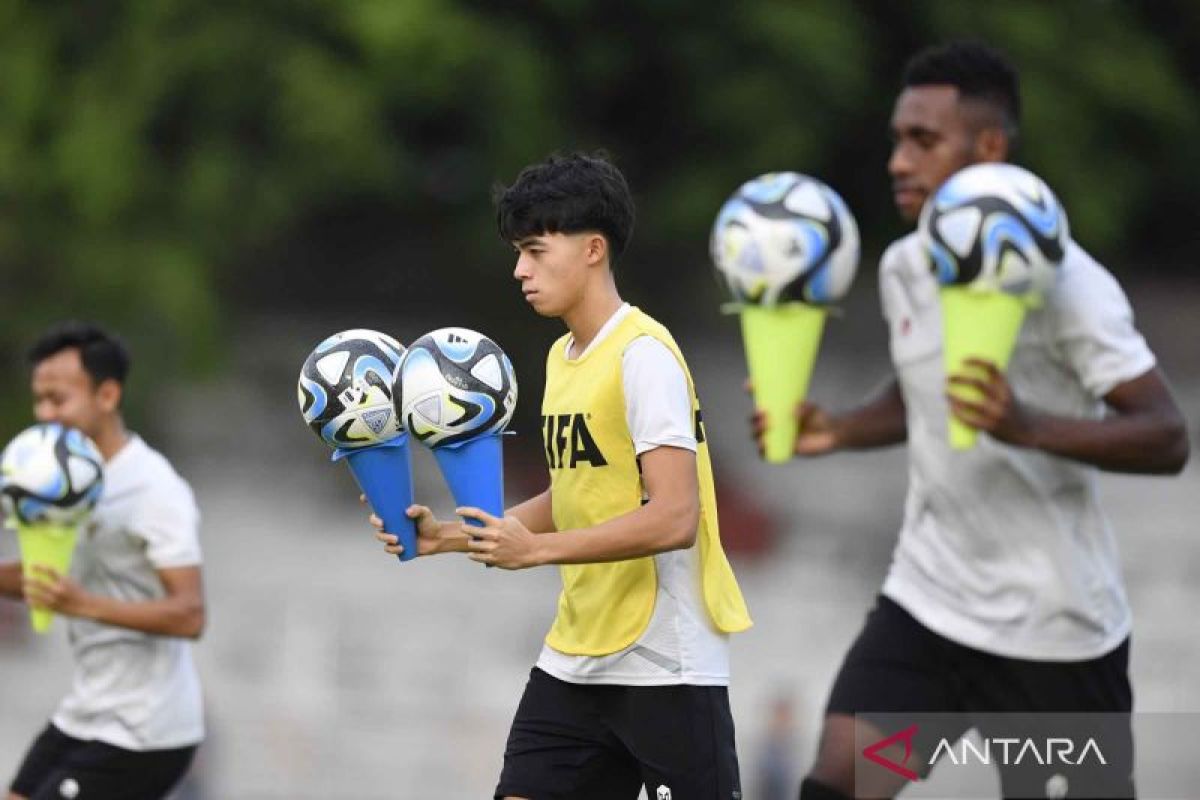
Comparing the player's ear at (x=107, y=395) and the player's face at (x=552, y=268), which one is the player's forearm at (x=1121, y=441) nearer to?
the player's face at (x=552, y=268)

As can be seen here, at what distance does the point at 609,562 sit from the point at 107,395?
8.97 ft

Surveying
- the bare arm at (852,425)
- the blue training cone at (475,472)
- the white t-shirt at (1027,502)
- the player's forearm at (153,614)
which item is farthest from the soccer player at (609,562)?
the player's forearm at (153,614)

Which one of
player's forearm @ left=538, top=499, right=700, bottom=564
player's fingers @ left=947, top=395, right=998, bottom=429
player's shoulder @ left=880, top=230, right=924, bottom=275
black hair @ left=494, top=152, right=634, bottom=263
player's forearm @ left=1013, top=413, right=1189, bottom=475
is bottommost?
player's forearm @ left=538, top=499, right=700, bottom=564

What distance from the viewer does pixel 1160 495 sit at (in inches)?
504

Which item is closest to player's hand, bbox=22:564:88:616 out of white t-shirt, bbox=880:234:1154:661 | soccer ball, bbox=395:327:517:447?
soccer ball, bbox=395:327:517:447

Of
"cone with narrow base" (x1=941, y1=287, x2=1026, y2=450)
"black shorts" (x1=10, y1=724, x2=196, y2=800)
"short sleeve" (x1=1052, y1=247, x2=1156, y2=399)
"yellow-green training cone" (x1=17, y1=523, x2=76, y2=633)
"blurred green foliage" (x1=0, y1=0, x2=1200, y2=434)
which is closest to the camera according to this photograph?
"cone with narrow base" (x1=941, y1=287, x2=1026, y2=450)

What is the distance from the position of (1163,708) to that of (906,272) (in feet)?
23.3

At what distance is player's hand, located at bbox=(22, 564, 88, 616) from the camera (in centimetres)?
689

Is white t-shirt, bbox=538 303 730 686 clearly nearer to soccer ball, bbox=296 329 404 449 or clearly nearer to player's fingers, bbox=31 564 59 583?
soccer ball, bbox=296 329 404 449

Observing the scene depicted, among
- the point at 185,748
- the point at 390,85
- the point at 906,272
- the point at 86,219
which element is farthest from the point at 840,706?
the point at 86,219

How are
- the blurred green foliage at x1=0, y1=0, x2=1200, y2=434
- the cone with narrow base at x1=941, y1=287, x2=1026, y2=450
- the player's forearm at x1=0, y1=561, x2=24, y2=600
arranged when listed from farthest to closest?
1. the blurred green foliage at x1=0, y1=0, x2=1200, y2=434
2. the player's forearm at x1=0, y1=561, x2=24, y2=600
3. the cone with narrow base at x1=941, y1=287, x2=1026, y2=450

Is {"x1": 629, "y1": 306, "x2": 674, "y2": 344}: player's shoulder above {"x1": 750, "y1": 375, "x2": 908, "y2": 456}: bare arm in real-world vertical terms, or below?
above

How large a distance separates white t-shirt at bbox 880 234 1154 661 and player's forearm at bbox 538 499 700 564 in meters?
0.92

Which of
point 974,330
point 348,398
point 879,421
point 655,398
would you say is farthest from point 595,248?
point 879,421
